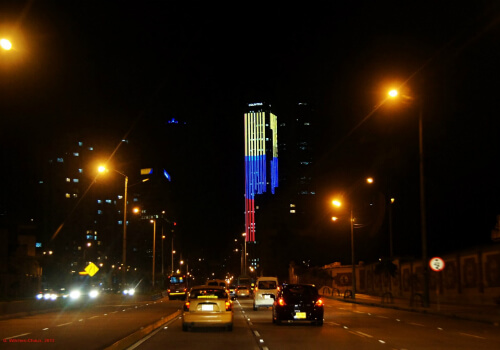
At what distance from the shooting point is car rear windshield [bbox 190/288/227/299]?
2195 centimetres

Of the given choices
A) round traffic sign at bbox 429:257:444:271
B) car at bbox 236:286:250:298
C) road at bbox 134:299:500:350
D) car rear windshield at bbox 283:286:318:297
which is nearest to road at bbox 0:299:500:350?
road at bbox 134:299:500:350

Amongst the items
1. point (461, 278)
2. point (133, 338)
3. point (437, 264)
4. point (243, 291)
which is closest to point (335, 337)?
point (133, 338)

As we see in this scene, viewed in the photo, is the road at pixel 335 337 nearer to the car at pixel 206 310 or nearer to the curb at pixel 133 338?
the curb at pixel 133 338

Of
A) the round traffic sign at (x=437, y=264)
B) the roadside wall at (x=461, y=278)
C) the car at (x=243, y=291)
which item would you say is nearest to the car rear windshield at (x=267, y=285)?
the roadside wall at (x=461, y=278)

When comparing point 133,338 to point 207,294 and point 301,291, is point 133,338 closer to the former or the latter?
point 207,294

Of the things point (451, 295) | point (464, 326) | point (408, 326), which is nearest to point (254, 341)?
point (408, 326)

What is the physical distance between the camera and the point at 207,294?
22062mm

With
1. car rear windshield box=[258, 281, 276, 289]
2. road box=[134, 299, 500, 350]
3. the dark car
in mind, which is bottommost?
road box=[134, 299, 500, 350]

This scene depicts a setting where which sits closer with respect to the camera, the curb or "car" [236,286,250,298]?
the curb

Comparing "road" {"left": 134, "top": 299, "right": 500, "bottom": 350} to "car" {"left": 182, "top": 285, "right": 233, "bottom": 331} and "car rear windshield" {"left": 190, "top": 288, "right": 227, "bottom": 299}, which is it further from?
"car rear windshield" {"left": 190, "top": 288, "right": 227, "bottom": 299}

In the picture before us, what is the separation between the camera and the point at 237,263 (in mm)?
187125

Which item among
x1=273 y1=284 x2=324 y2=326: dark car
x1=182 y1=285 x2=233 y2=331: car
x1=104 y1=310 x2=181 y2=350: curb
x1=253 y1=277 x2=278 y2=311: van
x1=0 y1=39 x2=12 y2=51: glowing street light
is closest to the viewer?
x1=0 y1=39 x2=12 y2=51: glowing street light

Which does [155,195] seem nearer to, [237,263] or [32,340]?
[237,263]

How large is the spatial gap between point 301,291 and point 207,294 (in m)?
4.84
